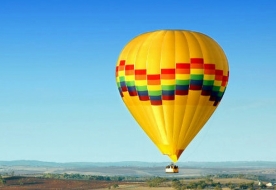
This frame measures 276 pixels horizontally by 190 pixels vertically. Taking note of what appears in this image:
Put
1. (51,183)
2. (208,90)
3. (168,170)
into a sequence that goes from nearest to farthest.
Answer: (168,170)
(208,90)
(51,183)

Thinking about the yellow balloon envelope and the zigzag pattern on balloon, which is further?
the zigzag pattern on balloon

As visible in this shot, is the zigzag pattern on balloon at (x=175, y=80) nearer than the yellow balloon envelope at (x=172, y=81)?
No

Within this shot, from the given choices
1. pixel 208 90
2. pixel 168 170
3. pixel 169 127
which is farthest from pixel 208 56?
pixel 168 170

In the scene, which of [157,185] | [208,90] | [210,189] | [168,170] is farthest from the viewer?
[157,185]

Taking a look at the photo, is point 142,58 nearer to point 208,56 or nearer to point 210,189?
point 208,56

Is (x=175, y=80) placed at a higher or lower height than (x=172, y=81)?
higher

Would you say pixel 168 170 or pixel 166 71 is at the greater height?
pixel 166 71

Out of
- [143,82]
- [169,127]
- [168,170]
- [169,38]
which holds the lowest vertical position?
[168,170]

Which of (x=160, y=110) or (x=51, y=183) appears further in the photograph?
(x=51, y=183)
